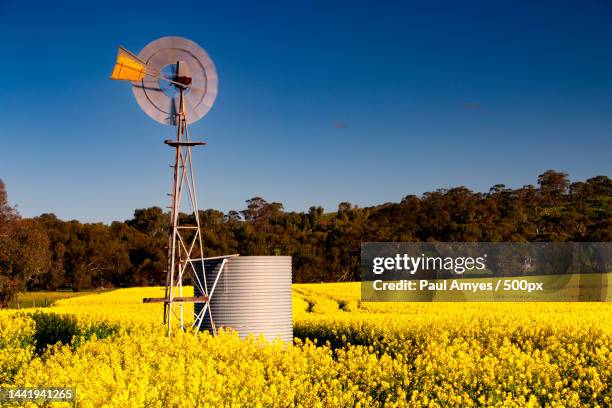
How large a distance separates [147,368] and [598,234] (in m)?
Answer: 73.7

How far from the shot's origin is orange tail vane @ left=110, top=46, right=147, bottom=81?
18.9 metres

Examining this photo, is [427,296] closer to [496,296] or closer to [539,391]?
[496,296]

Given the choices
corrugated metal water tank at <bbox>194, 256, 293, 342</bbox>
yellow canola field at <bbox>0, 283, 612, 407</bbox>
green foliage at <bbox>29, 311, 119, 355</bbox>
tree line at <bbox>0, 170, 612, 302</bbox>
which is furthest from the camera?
tree line at <bbox>0, 170, 612, 302</bbox>

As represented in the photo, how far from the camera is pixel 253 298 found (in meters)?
18.9

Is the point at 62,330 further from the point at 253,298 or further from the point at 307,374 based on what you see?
the point at 307,374

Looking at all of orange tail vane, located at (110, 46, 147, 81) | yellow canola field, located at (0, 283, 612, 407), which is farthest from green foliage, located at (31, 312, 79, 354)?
orange tail vane, located at (110, 46, 147, 81)

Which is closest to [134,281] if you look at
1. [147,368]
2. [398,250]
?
[398,250]

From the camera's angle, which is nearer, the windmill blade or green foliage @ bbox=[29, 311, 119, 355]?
the windmill blade

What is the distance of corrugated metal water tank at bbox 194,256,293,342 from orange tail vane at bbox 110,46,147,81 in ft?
17.7

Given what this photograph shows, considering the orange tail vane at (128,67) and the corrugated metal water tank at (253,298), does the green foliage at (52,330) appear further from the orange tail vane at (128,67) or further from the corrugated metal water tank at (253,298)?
the orange tail vane at (128,67)

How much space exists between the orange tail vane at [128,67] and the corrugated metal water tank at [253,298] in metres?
5.39

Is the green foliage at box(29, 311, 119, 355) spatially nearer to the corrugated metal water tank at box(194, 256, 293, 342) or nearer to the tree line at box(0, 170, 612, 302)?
the corrugated metal water tank at box(194, 256, 293, 342)

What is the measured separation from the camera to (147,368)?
11.7 m

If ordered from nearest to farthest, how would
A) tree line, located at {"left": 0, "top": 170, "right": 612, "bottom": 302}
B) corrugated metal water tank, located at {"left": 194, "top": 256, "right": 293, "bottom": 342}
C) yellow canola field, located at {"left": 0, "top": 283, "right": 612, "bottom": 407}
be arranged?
yellow canola field, located at {"left": 0, "top": 283, "right": 612, "bottom": 407} → corrugated metal water tank, located at {"left": 194, "top": 256, "right": 293, "bottom": 342} → tree line, located at {"left": 0, "top": 170, "right": 612, "bottom": 302}
